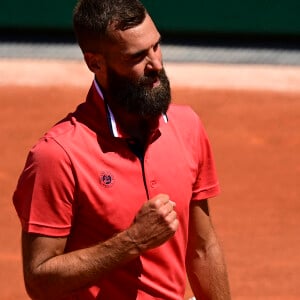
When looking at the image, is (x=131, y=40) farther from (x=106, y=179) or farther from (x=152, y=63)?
(x=106, y=179)

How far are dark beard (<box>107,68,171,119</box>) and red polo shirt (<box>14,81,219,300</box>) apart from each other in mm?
Answer: 83

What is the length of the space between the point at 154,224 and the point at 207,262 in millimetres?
698

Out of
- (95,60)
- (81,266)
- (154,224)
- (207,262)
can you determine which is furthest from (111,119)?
(207,262)

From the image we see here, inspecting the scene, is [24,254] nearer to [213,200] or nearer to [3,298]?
[3,298]

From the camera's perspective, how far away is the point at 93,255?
3.88 metres

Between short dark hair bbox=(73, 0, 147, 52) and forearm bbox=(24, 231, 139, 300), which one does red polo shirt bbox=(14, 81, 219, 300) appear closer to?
forearm bbox=(24, 231, 139, 300)

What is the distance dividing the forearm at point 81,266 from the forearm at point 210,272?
65 cm

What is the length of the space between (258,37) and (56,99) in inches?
131

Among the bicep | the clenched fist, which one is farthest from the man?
the bicep

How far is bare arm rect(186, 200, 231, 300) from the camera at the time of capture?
4.45 meters

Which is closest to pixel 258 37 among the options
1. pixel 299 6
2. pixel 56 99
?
pixel 299 6

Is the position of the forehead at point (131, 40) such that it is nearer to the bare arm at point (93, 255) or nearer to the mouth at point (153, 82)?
the mouth at point (153, 82)

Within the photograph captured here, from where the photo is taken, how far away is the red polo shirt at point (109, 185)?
3.92 meters

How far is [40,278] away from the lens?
12.8 ft
